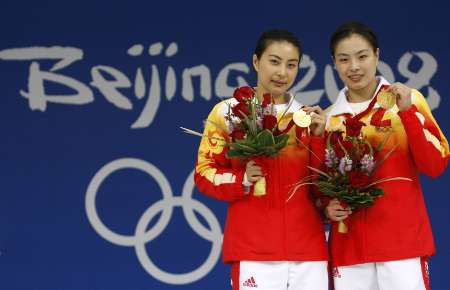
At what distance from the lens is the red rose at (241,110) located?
356cm

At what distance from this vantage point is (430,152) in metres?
3.53

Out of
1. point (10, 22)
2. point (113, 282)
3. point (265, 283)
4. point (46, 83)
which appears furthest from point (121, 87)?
point (265, 283)

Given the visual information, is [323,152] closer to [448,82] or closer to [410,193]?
[410,193]

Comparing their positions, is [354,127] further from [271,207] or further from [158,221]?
[158,221]

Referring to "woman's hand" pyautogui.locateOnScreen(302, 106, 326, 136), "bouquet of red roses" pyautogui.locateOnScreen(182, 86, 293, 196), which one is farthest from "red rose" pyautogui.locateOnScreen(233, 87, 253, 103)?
"woman's hand" pyautogui.locateOnScreen(302, 106, 326, 136)

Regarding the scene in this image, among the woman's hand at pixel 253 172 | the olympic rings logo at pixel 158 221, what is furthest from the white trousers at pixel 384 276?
the olympic rings logo at pixel 158 221

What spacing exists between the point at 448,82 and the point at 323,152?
7.49 feet

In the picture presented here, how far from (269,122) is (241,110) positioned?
130 millimetres

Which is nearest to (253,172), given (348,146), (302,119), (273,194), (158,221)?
(273,194)

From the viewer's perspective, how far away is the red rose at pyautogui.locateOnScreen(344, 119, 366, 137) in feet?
11.6

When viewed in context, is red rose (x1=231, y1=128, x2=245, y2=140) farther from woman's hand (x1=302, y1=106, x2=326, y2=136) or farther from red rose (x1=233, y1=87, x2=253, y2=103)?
woman's hand (x1=302, y1=106, x2=326, y2=136)

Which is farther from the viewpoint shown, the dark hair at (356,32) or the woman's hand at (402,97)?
the dark hair at (356,32)

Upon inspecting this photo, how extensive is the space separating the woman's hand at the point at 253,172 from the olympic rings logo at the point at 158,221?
2.11m

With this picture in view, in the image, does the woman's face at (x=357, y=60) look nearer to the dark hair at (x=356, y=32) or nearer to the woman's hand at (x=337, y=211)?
the dark hair at (x=356, y=32)
